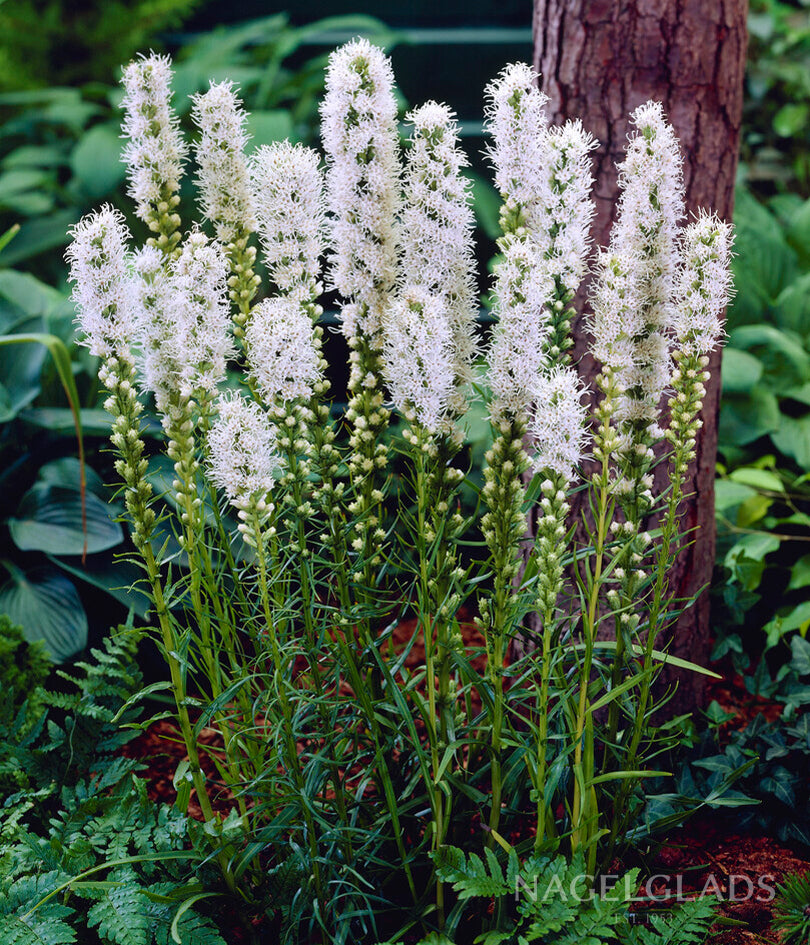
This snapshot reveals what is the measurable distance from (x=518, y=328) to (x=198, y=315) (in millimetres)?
525

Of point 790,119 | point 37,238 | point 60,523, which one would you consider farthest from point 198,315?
point 790,119

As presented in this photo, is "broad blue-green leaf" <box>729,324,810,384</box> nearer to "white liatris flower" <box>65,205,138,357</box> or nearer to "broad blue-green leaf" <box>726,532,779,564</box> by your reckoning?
"broad blue-green leaf" <box>726,532,779,564</box>

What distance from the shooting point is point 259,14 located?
5348mm

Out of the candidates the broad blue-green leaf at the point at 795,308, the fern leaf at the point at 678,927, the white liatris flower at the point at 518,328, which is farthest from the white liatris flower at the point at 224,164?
the broad blue-green leaf at the point at 795,308

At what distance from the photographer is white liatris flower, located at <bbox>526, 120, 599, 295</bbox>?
4.62ft

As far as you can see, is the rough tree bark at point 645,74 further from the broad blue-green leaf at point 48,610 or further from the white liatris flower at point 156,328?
the broad blue-green leaf at point 48,610

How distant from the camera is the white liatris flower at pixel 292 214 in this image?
1485 mm

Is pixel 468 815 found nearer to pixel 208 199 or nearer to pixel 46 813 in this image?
pixel 46 813

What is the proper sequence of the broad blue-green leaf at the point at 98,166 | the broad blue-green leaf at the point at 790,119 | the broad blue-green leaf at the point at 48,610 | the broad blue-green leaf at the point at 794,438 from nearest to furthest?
1. the broad blue-green leaf at the point at 48,610
2. the broad blue-green leaf at the point at 794,438
3. the broad blue-green leaf at the point at 98,166
4. the broad blue-green leaf at the point at 790,119

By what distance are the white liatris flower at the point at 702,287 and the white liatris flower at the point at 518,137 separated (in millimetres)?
275

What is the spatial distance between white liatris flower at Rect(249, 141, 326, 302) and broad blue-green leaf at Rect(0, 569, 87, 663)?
1.63 metres

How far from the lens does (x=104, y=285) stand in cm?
150

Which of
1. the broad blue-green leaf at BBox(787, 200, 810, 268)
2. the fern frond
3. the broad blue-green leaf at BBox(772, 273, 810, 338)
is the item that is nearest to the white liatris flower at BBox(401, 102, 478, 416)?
the fern frond

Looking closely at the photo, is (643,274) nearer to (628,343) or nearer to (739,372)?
(628,343)
